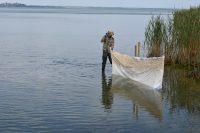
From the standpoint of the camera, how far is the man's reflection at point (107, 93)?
15.5 metres

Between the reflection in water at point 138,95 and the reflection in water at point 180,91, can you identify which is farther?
the reflection in water at point 180,91

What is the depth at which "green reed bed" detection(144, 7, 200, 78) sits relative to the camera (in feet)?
74.4

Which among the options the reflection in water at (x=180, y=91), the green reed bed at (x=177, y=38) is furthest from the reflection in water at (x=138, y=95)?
the green reed bed at (x=177, y=38)

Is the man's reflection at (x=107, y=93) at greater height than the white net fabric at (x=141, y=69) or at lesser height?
lesser

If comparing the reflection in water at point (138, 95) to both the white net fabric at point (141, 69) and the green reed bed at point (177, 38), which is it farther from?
the green reed bed at point (177, 38)

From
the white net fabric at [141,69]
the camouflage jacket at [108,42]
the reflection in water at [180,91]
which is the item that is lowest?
the reflection in water at [180,91]

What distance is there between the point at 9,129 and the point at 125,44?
27.6m

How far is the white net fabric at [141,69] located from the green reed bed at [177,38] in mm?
3482

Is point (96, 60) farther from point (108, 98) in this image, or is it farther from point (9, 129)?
point (9, 129)

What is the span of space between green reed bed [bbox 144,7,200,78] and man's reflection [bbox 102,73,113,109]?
3.98 m

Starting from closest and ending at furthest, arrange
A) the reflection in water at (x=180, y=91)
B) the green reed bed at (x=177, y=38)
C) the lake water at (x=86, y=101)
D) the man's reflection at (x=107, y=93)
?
the lake water at (x=86, y=101), the reflection in water at (x=180, y=91), the man's reflection at (x=107, y=93), the green reed bed at (x=177, y=38)

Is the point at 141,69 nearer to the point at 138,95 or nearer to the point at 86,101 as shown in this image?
the point at 138,95

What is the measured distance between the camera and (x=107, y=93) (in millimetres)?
17297

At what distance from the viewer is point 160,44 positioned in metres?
24.0
